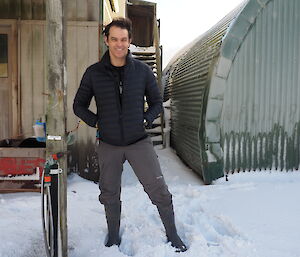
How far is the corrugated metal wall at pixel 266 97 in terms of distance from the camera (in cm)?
525

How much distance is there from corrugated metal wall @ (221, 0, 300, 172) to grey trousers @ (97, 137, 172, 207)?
2.72m

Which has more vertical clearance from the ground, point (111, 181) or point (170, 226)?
point (111, 181)

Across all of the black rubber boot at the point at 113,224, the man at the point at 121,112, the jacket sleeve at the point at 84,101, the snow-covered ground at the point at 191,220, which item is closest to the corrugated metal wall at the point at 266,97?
the snow-covered ground at the point at 191,220

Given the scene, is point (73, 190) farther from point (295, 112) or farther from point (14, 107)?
point (295, 112)

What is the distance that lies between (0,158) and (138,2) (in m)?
9.50

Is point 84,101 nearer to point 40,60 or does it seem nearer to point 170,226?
point 170,226

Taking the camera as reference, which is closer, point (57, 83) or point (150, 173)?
point (57, 83)

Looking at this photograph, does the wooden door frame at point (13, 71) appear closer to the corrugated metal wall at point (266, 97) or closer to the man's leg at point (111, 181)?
the man's leg at point (111, 181)

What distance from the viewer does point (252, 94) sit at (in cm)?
536

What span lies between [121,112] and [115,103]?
10 cm

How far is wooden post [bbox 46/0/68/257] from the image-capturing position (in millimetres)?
2422

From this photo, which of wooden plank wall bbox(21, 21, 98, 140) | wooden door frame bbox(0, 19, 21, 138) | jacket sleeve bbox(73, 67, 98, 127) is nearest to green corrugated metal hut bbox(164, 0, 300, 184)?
wooden plank wall bbox(21, 21, 98, 140)

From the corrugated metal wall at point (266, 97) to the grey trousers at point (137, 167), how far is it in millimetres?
2718

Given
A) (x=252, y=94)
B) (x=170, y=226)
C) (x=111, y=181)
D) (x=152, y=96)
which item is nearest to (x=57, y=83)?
(x=152, y=96)
